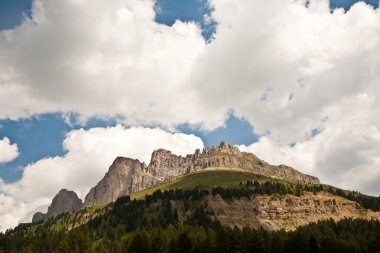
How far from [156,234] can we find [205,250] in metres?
26.5

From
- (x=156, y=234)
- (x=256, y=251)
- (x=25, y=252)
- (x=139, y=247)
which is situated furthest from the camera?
(x=25, y=252)

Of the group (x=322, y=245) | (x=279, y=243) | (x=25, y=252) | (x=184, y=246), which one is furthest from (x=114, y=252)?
(x=322, y=245)

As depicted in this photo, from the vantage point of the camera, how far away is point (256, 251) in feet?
421

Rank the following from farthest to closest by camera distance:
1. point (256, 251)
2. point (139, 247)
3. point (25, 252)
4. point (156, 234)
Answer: point (25, 252)
point (156, 234)
point (139, 247)
point (256, 251)

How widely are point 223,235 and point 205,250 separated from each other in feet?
27.5

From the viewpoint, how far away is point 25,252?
163m

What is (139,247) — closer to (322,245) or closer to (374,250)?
(322,245)

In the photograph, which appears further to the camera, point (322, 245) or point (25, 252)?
point (25, 252)

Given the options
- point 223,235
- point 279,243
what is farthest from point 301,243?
Answer: point 223,235

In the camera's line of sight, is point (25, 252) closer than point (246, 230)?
No

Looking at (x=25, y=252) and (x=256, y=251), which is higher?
(x=25, y=252)

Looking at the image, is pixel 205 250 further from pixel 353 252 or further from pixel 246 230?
pixel 353 252

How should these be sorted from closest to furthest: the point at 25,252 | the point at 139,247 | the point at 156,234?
the point at 139,247 < the point at 156,234 < the point at 25,252

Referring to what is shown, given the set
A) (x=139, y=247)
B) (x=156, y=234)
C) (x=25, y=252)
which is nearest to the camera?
(x=139, y=247)
